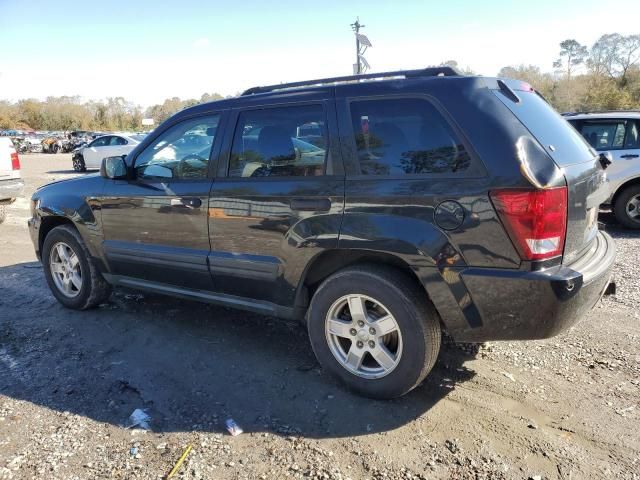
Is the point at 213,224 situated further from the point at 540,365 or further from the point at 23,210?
the point at 23,210

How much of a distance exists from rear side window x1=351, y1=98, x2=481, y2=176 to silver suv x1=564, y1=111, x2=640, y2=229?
6.02m

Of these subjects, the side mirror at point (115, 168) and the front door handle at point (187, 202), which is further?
the side mirror at point (115, 168)

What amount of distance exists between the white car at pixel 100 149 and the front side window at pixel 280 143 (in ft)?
63.3

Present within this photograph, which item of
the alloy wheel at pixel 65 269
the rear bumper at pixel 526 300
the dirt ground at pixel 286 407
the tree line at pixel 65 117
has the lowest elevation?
the dirt ground at pixel 286 407

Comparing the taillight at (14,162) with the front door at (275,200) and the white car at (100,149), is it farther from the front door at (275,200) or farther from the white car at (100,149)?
the white car at (100,149)

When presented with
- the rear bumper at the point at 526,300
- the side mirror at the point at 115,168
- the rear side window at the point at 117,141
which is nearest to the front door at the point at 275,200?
the rear bumper at the point at 526,300

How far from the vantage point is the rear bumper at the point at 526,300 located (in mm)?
2566

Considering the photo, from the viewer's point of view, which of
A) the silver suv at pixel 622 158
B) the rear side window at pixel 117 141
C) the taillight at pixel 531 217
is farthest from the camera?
the rear side window at pixel 117 141

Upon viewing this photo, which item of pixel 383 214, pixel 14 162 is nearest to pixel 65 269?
pixel 383 214

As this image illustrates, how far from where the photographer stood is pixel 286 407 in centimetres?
308

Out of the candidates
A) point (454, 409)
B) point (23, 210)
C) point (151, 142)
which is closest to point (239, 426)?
point (454, 409)

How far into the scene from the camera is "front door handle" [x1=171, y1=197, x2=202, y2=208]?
12.0 feet

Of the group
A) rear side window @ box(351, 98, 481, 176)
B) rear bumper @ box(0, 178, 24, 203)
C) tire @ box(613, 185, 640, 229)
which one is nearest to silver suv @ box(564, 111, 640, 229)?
tire @ box(613, 185, 640, 229)

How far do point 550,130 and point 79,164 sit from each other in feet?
74.8
